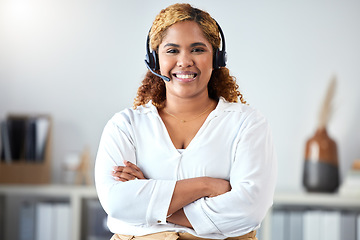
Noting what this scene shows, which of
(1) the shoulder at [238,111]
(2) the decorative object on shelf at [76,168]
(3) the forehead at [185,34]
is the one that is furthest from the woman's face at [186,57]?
(2) the decorative object on shelf at [76,168]

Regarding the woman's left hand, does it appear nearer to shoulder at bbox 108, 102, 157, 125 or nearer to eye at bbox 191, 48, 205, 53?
shoulder at bbox 108, 102, 157, 125

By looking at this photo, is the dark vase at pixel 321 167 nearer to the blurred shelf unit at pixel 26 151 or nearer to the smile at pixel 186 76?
the blurred shelf unit at pixel 26 151

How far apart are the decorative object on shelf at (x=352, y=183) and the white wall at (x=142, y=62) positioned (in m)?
0.22

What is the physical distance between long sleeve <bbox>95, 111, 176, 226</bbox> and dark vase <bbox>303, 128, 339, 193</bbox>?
192 cm

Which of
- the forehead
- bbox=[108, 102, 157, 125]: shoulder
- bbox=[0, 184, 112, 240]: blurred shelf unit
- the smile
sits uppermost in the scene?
the forehead

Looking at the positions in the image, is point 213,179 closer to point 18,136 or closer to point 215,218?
point 215,218

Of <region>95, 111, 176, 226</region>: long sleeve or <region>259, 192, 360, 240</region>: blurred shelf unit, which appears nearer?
<region>95, 111, 176, 226</region>: long sleeve

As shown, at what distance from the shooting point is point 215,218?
1406 millimetres

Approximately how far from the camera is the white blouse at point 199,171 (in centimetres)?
142

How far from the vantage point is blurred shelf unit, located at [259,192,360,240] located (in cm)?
319

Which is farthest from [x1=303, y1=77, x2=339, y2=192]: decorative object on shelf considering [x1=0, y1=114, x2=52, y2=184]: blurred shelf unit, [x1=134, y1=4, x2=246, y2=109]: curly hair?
[x1=134, y1=4, x2=246, y2=109]: curly hair

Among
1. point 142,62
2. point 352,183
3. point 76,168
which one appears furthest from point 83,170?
point 352,183

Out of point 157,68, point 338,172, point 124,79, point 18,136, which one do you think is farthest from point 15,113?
point 157,68

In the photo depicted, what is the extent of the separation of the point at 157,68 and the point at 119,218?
0.43 meters
